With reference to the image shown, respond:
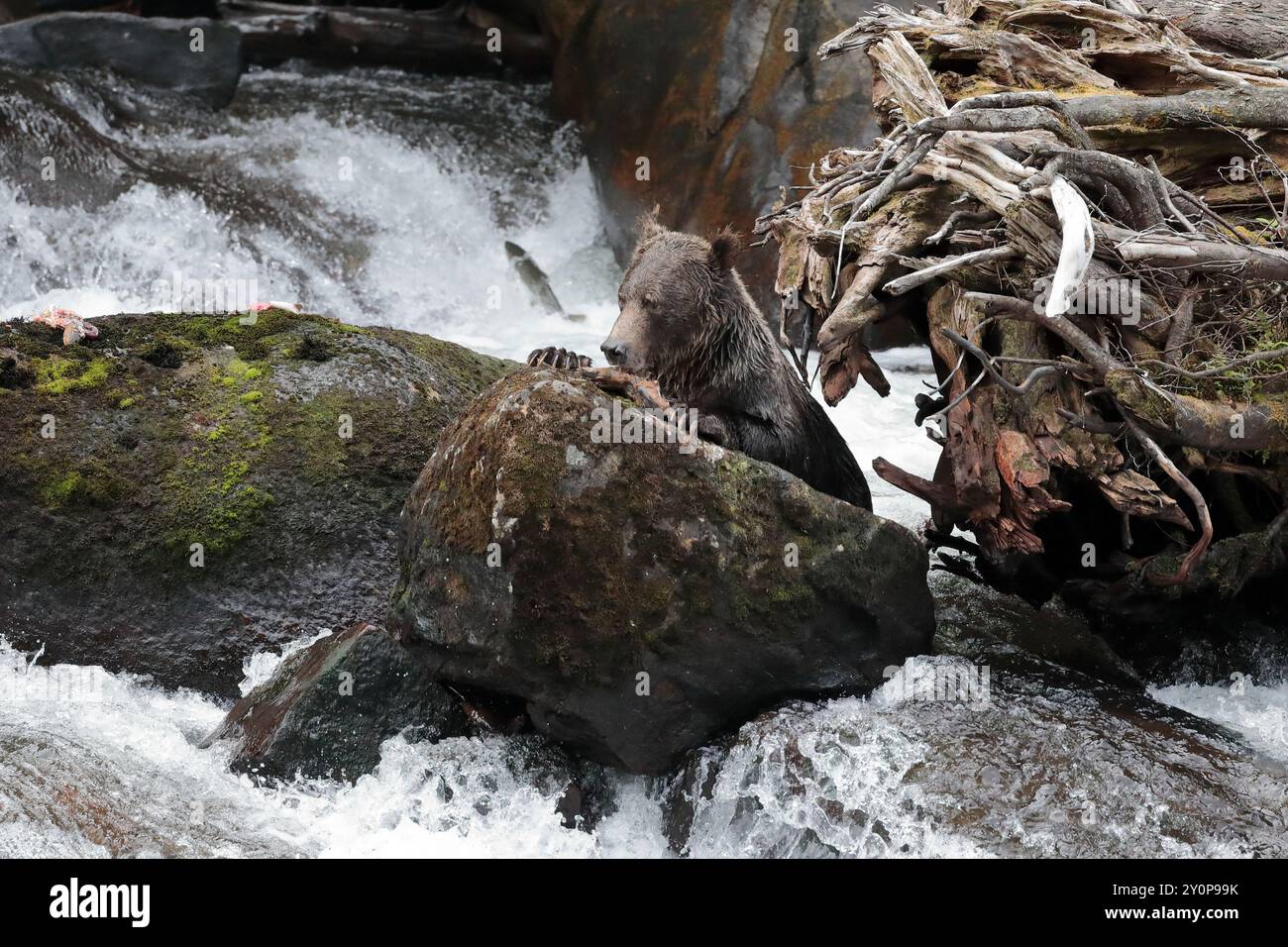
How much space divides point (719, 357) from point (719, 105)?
5863 mm

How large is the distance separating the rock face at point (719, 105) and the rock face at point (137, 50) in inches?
137

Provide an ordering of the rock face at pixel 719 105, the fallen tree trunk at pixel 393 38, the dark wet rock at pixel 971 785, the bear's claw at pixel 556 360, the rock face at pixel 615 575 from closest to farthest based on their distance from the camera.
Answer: the dark wet rock at pixel 971 785
the rock face at pixel 615 575
the bear's claw at pixel 556 360
the rock face at pixel 719 105
the fallen tree trunk at pixel 393 38

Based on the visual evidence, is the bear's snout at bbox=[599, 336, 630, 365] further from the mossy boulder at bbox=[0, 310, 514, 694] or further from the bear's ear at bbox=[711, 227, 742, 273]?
the mossy boulder at bbox=[0, 310, 514, 694]

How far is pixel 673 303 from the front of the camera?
5.80m

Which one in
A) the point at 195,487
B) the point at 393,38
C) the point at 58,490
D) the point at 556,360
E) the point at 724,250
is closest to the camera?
the point at 556,360

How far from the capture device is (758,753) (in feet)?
14.8

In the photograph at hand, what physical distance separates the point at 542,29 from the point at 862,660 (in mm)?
9969

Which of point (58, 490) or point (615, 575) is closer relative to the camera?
point (615, 575)

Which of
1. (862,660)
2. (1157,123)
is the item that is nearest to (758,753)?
(862,660)

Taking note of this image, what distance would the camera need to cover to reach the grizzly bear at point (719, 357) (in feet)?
18.6

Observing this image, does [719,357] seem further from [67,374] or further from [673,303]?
[67,374]

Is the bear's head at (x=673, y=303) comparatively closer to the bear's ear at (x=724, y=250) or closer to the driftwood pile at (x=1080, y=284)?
the bear's ear at (x=724, y=250)

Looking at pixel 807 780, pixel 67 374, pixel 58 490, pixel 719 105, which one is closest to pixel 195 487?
pixel 58 490

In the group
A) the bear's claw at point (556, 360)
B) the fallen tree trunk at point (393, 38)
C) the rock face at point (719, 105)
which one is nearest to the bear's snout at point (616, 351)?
the bear's claw at point (556, 360)
